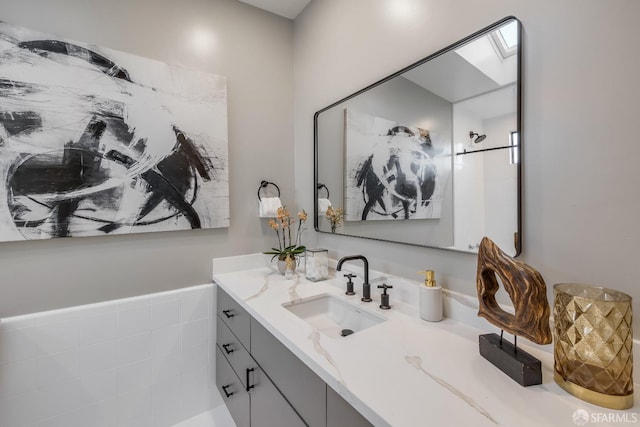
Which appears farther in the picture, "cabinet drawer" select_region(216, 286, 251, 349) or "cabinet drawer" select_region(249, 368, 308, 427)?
"cabinet drawer" select_region(216, 286, 251, 349)

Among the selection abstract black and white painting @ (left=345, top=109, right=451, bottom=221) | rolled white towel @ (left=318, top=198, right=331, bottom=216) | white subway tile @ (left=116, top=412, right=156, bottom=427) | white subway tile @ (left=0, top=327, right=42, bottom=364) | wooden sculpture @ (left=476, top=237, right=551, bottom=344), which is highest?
abstract black and white painting @ (left=345, top=109, right=451, bottom=221)

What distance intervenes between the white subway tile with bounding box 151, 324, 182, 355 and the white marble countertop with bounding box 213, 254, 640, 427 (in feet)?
2.32

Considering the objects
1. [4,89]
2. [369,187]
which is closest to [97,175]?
[4,89]

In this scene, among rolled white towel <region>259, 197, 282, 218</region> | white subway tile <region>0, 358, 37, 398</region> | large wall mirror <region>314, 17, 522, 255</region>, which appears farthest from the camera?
rolled white towel <region>259, 197, 282, 218</region>

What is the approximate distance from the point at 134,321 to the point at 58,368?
1.12ft

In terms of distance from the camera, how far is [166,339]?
5.30ft

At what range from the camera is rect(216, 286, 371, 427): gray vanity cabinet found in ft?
2.57

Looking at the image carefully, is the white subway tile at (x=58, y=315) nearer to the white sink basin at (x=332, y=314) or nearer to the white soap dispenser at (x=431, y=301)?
the white sink basin at (x=332, y=314)

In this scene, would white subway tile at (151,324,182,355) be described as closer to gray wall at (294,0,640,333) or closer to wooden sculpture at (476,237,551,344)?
gray wall at (294,0,640,333)

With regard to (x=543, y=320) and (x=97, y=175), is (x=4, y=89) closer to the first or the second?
(x=97, y=175)

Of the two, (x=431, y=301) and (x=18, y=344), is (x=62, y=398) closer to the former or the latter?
(x=18, y=344)

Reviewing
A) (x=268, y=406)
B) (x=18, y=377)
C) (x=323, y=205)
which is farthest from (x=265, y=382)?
(x=18, y=377)

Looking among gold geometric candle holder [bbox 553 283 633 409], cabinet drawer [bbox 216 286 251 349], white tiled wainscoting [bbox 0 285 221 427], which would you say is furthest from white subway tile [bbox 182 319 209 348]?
gold geometric candle holder [bbox 553 283 633 409]

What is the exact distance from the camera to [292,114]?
2076 mm
